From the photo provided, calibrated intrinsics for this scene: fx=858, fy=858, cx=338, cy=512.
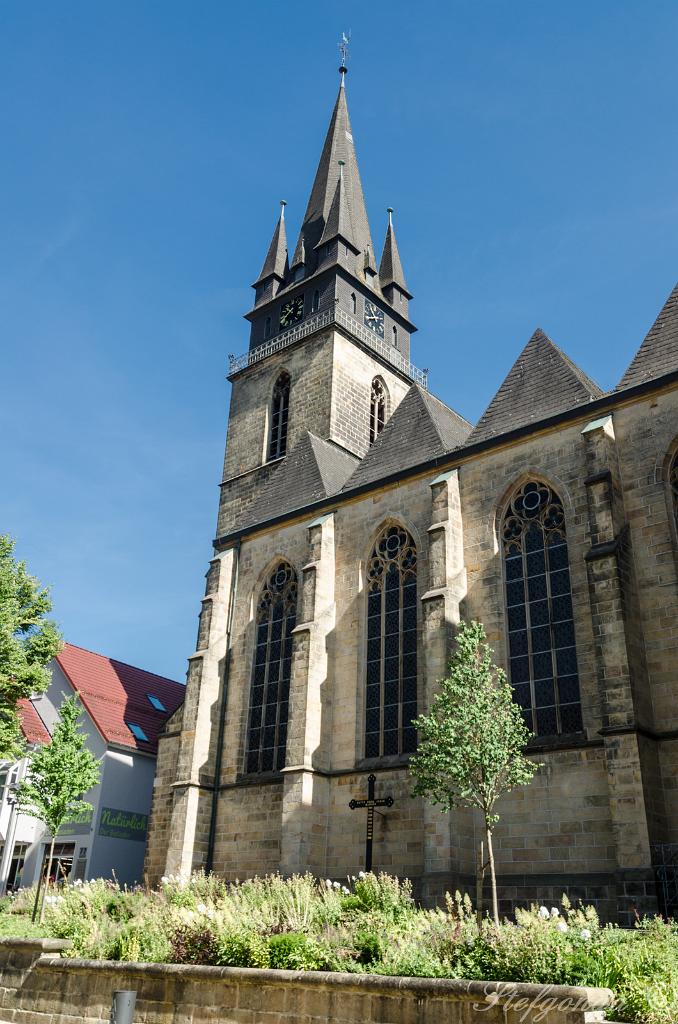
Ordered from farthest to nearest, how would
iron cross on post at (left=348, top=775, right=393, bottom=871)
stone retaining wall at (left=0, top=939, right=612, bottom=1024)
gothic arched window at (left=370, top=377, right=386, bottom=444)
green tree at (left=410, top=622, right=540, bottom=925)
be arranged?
gothic arched window at (left=370, top=377, right=386, bottom=444)
iron cross on post at (left=348, top=775, right=393, bottom=871)
green tree at (left=410, top=622, right=540, bottom=925)
stone retaining wall at (left=0, top=939, right=612, bottom=1024)

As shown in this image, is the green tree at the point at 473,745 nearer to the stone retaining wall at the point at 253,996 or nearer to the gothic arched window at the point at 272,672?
the stone retaining wall at the point at 253,996

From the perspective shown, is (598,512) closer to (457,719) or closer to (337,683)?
(457,719)

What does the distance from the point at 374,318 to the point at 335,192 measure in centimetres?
726

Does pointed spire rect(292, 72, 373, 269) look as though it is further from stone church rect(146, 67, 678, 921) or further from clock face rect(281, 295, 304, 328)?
stone church rect(146, 67, 678, 921)

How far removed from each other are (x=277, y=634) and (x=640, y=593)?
33.1ft

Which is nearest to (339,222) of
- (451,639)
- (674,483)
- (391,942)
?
(674,483)

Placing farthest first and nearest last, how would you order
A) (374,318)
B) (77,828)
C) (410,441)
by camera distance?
(374,318), (77,828), (410,441)

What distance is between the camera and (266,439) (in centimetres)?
3309

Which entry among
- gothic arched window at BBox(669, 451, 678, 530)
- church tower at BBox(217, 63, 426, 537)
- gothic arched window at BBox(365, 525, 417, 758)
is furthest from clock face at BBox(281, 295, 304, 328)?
gothic arched window at BBox(669, 451, 678, 530)

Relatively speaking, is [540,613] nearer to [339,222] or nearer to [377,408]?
[377,408]

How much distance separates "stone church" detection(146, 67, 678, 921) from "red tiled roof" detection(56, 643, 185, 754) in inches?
152

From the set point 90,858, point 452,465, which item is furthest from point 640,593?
point 90,858

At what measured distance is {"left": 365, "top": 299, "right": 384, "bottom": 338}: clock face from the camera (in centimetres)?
3572

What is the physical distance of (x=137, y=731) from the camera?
2906cm
